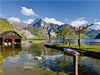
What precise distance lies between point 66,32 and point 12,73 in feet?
154

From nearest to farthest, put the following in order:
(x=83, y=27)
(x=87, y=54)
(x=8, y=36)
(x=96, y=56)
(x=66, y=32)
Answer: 1. (x=96, y=56)
2. (x=87, y=54)
3. (x=83, y=27)
4. (x=66, y=32)
5. (x=8, y=36)

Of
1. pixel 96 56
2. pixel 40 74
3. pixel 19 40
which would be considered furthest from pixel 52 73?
pixel 19 40

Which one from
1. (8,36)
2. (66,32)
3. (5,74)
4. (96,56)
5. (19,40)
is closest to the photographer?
(5,74)

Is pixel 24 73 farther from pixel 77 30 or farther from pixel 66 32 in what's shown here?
pixel 66 32

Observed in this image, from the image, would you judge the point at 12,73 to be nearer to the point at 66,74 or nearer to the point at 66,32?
the point at 66,74

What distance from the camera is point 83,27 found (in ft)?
132

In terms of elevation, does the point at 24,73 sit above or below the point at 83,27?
below

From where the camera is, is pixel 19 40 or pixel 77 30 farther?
pixel 19 40

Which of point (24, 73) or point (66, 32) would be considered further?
point (66, 32)

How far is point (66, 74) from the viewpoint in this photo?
1433cm

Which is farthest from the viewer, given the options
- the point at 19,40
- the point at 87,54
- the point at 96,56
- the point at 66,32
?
the point at 19,40

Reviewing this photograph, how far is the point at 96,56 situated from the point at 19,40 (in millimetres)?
72535

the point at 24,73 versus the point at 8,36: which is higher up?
the point at 8,36

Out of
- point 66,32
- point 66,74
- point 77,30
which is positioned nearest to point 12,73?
point 66,74
